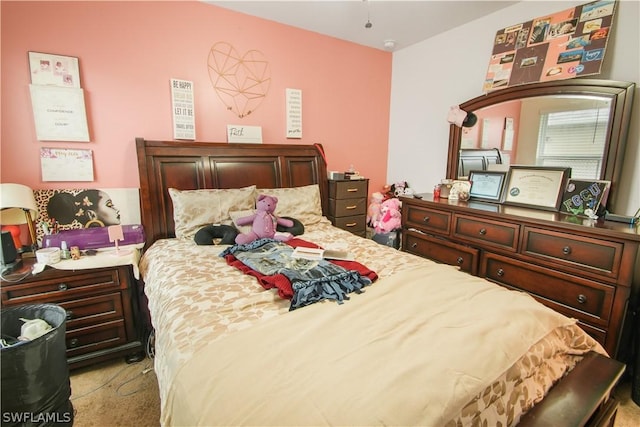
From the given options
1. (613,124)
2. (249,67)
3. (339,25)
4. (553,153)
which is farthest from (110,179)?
(613,124)

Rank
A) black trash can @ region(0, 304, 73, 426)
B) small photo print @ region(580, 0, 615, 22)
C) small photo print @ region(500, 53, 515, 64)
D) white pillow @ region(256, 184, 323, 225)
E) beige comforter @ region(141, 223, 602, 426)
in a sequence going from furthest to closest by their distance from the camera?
white pillow @ region(256, 184, 323, 225) → small photo print @ region(500, 53, 515, 64) → small photo print @ region(580, 0, 615, 22) → black trash can @ region(0, 304, 73, 426) → beige comforter @ region(141, 223, 602, 426)

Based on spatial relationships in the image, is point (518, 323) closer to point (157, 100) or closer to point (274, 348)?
point (274, 348)

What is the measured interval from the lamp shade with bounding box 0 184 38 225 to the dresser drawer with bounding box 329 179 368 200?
7.01ft

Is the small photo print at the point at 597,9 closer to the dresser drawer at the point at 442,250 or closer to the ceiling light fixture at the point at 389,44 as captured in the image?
the ceiling light fixture at the point at 389,44

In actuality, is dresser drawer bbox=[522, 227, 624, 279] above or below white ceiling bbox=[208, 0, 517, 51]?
below

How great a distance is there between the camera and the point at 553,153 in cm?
212

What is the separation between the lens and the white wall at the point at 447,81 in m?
1.82

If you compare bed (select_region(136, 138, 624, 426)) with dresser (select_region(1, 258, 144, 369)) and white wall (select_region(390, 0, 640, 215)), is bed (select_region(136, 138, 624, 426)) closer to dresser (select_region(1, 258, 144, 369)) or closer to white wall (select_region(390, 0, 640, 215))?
dresser (select_region(1, 258, 144, 369))

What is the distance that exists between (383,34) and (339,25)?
0.47m

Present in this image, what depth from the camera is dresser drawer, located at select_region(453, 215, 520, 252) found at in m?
1.94

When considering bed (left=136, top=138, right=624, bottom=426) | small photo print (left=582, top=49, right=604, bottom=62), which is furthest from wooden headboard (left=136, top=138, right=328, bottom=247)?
small photo print (left=582, top=49, right=604, bottom=62)

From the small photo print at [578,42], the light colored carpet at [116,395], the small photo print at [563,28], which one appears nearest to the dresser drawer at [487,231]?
the small photo print at [578,42]

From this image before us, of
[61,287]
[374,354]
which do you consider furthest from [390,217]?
[61,287]

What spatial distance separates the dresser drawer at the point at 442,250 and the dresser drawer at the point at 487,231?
3.9 inches
